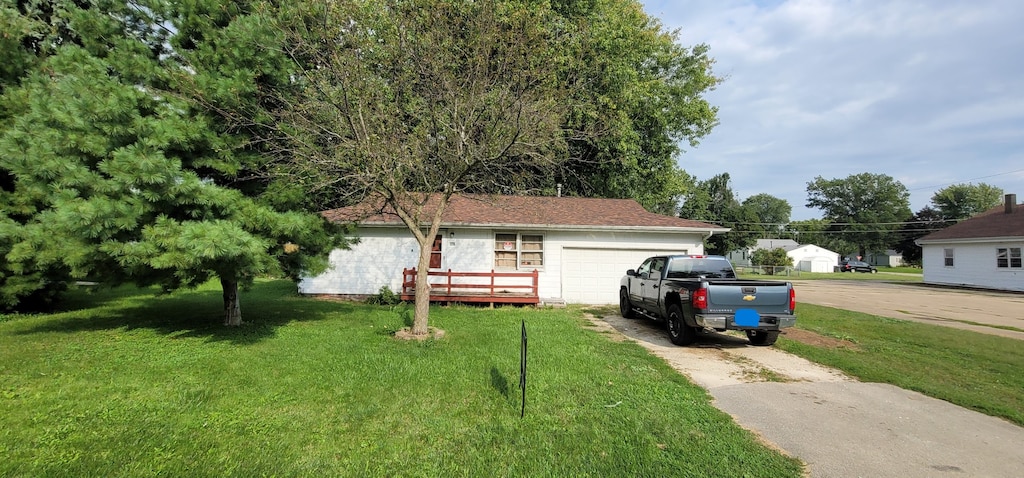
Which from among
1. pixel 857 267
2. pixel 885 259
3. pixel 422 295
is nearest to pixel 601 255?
pixel 422 295

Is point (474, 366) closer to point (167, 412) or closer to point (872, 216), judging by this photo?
point (167, 412)

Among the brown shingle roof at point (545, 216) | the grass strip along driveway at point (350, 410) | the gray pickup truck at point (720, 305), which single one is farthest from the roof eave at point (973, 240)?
the grass strip along driveway at point (350, 410)

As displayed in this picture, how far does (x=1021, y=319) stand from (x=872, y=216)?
75.5 metres

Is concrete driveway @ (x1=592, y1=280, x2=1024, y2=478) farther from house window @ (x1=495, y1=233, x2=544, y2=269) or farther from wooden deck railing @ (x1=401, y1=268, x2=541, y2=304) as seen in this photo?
house window @ (x1=495, y1=233, x2=544, y2=269)

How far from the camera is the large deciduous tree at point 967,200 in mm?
Answer: 61250

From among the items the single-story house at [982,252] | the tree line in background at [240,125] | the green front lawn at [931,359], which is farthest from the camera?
the single-story house at [982,252]

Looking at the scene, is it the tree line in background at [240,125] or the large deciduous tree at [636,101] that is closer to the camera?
the tree line in background at [240,125]

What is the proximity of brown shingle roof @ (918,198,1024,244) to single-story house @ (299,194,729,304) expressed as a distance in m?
18.9

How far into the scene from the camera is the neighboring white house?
2011 inches

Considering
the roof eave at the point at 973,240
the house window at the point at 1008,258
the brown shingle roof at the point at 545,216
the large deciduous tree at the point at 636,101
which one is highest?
the large deciduous tree at the point at 636,101

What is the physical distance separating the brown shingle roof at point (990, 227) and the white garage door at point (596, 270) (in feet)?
65.9

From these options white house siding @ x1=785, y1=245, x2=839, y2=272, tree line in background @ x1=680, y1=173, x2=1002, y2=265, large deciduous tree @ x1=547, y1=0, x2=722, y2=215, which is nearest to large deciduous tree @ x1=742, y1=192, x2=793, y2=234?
tree line in background @ x1=680, y1=173, x2=1002, y2=265

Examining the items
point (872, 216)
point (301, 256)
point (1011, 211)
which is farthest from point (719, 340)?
point (872, 216)

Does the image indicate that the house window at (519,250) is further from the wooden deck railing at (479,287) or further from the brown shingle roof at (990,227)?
the brown shingle roof at (990,227)
